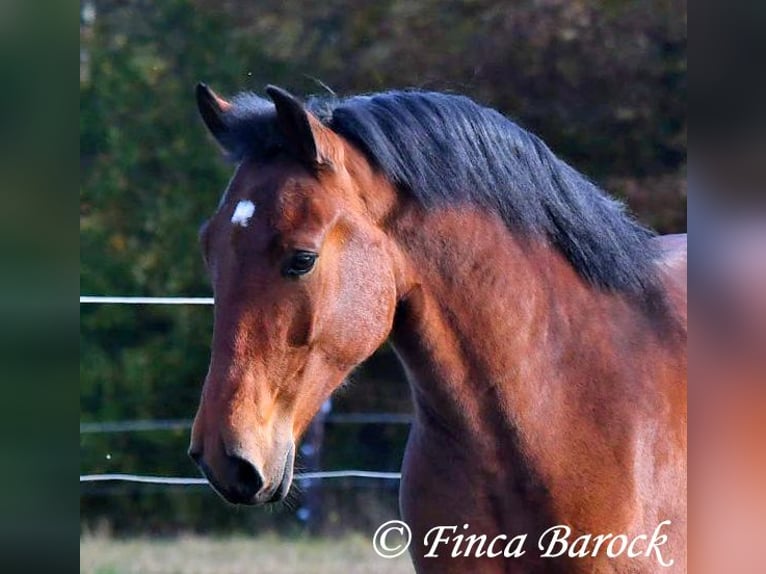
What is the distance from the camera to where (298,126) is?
1.73 meters

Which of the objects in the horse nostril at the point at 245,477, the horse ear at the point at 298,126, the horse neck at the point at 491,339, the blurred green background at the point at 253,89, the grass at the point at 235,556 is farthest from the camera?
the blurred green background at the point at 253,89

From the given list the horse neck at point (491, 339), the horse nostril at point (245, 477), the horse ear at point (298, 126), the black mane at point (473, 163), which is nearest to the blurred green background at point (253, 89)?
the black mane at point (473, 163)

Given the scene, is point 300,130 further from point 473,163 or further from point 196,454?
point 196,454

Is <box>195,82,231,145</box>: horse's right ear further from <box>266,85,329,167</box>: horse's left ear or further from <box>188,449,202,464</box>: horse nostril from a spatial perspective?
<box>188,449,202,464</box>: horse nostril

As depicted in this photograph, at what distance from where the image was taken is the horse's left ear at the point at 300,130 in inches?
67.2

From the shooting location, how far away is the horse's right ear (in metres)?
1.88

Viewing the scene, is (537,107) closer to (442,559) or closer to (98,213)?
(98,213)

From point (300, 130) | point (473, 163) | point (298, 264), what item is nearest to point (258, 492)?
point (298, 264)

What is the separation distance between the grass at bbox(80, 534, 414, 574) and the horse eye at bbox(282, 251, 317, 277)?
8.26 ft

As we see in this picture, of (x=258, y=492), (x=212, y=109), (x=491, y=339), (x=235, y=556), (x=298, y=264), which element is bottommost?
(x=235, y=556)

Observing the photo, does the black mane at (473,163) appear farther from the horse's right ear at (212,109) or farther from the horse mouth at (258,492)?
the horse mouth at (258,492)

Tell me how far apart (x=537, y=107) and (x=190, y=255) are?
6.93ft

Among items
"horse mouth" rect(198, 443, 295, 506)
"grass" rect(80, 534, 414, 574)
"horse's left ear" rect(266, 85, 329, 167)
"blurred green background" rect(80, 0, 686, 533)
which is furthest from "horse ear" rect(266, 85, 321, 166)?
"blurred green background" rect(80, 0, 686, 533)
